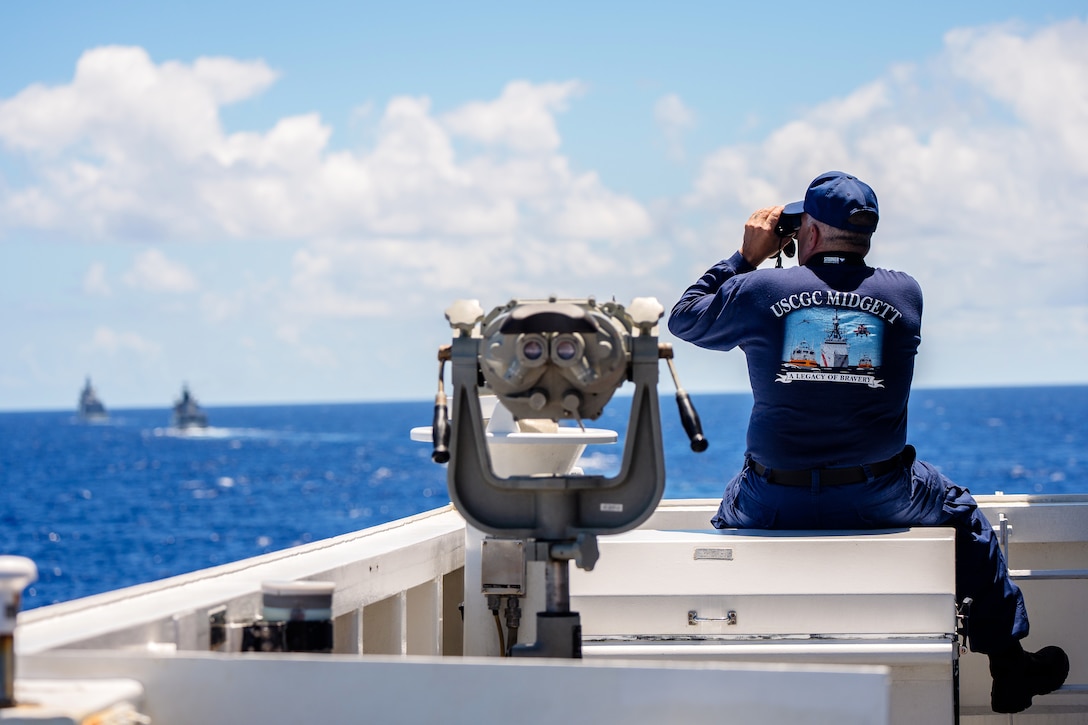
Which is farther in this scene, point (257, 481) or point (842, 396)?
point (257, 481)

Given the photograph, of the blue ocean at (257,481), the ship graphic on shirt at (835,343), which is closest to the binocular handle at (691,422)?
the ship graphic on shirt at (835,343)

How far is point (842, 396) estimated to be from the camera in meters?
4.02

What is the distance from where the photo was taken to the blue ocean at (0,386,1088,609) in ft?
163

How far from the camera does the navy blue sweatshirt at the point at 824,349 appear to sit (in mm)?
3998

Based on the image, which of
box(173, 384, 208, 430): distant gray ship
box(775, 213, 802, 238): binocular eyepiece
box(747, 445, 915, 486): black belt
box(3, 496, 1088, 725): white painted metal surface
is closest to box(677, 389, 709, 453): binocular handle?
box(3, 496, 1088, 725): white painted metal surface

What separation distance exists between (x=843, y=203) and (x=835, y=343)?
385 millimetres

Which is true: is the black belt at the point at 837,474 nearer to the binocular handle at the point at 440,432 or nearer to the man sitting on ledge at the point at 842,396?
the man sitting on ledge at the point at 842,396

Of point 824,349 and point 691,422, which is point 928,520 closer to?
point 824,349

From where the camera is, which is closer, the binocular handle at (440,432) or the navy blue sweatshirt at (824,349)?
the binocular handle at (440,432)

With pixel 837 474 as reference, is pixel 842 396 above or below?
above

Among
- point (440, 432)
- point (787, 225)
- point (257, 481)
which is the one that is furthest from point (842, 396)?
point (257, 481)

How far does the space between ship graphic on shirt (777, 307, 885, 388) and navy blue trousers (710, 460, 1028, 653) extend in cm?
30

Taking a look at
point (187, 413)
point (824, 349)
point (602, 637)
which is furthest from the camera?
point (187, 413)

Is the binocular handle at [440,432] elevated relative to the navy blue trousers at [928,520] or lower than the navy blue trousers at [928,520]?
elevated
